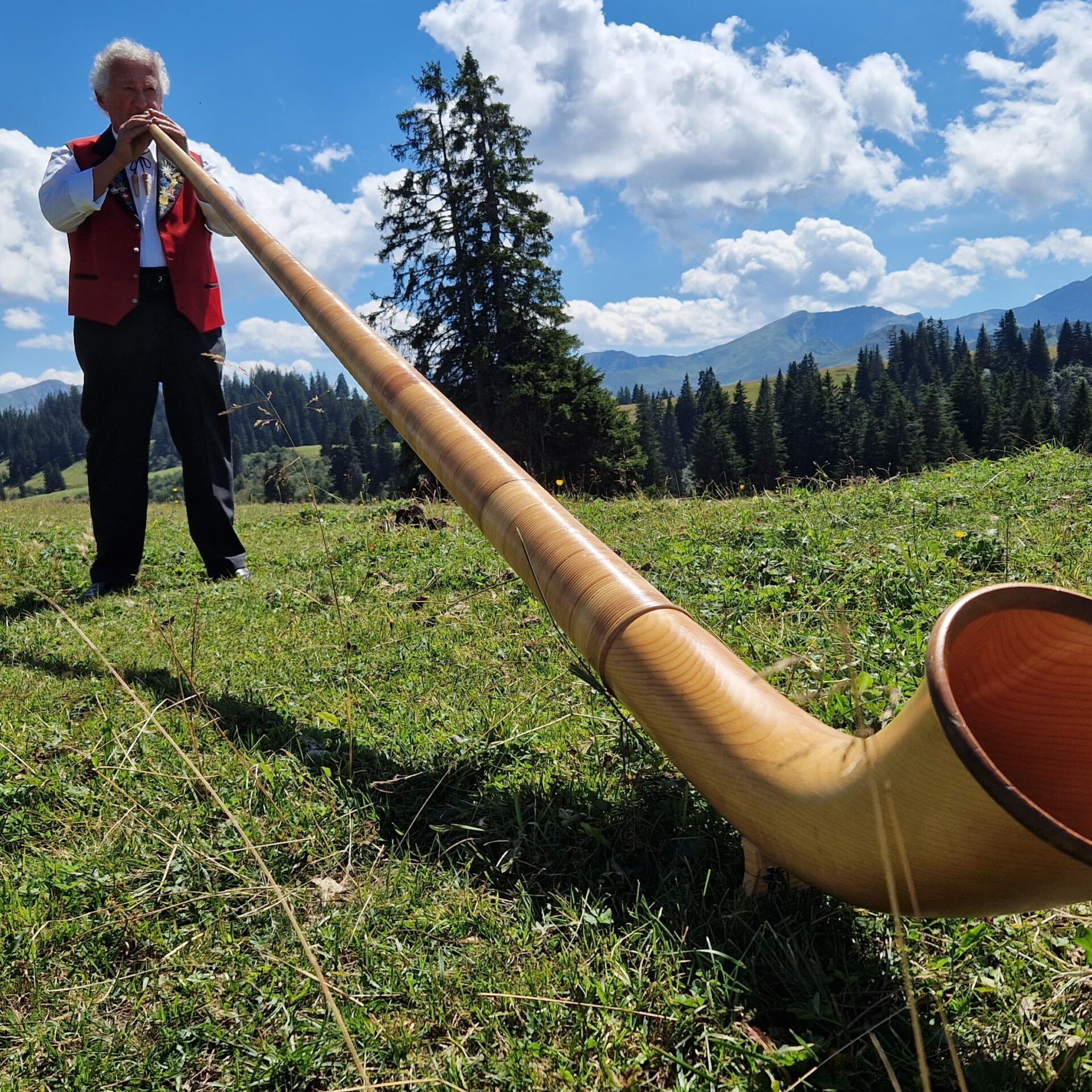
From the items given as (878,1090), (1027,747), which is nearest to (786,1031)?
(878,1090)

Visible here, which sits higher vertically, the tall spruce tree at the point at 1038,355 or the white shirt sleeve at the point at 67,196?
the tall spruce tree at the point at 1038,355

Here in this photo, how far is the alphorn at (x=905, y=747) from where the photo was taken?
1027 millimetres

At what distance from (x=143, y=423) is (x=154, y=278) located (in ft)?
2.82

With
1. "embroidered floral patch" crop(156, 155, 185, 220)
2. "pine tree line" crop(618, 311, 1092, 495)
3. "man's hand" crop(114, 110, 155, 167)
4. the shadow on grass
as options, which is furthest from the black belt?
"pine tree line" crop(618, 311, 1092, 495)

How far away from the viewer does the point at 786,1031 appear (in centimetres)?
127

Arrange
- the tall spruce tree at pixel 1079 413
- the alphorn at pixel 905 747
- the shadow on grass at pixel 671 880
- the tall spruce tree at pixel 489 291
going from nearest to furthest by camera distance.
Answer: the alphorn at pixel 905 747
the shadow on grass at pixel 671 880
the tall spruce tree at pixel 489 291
the tall spruce tree at pixel 1079 413

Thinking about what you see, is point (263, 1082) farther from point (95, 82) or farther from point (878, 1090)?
point (95, 82)

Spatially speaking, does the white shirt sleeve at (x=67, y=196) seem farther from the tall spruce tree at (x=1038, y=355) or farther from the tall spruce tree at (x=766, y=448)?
the tall spruce tree at (x=1038, y=355)

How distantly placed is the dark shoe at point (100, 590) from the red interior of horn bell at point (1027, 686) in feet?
15.0

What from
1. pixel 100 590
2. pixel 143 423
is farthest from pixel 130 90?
pixel 100 590

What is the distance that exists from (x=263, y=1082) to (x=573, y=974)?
545 millimetres

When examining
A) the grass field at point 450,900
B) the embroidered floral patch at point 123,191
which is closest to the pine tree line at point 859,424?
the embroidered floral patch at point 123,191

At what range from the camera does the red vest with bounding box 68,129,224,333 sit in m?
4.22

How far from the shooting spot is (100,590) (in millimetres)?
4520
